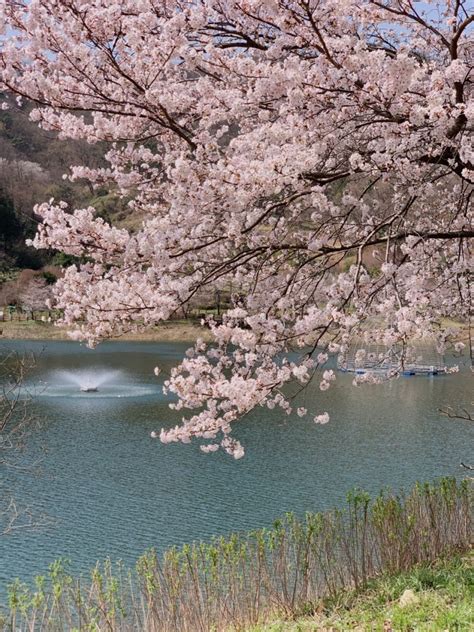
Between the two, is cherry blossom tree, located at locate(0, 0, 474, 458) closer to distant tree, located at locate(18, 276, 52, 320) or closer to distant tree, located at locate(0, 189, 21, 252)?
distant tree, located at locate(18, 276, 52, 320)

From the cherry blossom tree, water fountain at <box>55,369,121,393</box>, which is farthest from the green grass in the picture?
water fountain at <box>55,369,121,393</box>

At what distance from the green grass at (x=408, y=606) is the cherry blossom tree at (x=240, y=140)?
1.43m

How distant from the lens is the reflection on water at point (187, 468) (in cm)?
969

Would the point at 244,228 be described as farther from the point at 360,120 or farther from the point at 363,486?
the point at 363,486

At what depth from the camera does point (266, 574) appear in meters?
5.61

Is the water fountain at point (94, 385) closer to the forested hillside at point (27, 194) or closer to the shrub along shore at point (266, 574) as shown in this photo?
the shrub along shore at point (266, 574)

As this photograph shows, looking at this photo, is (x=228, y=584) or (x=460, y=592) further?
(x=228, y=584)

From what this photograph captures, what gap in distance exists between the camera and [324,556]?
633 centimetres

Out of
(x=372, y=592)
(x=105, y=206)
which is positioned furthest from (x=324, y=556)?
(x=105, y=206)

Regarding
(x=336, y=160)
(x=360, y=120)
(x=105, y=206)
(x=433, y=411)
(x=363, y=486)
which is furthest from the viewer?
(x=105, y=206)

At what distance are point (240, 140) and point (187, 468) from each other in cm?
1002

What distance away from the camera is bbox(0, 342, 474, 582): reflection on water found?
969 centimetres

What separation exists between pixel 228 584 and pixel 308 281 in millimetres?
2527

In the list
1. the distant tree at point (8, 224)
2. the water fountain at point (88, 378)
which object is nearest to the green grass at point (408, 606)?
the water fountain at point (88, 378)
